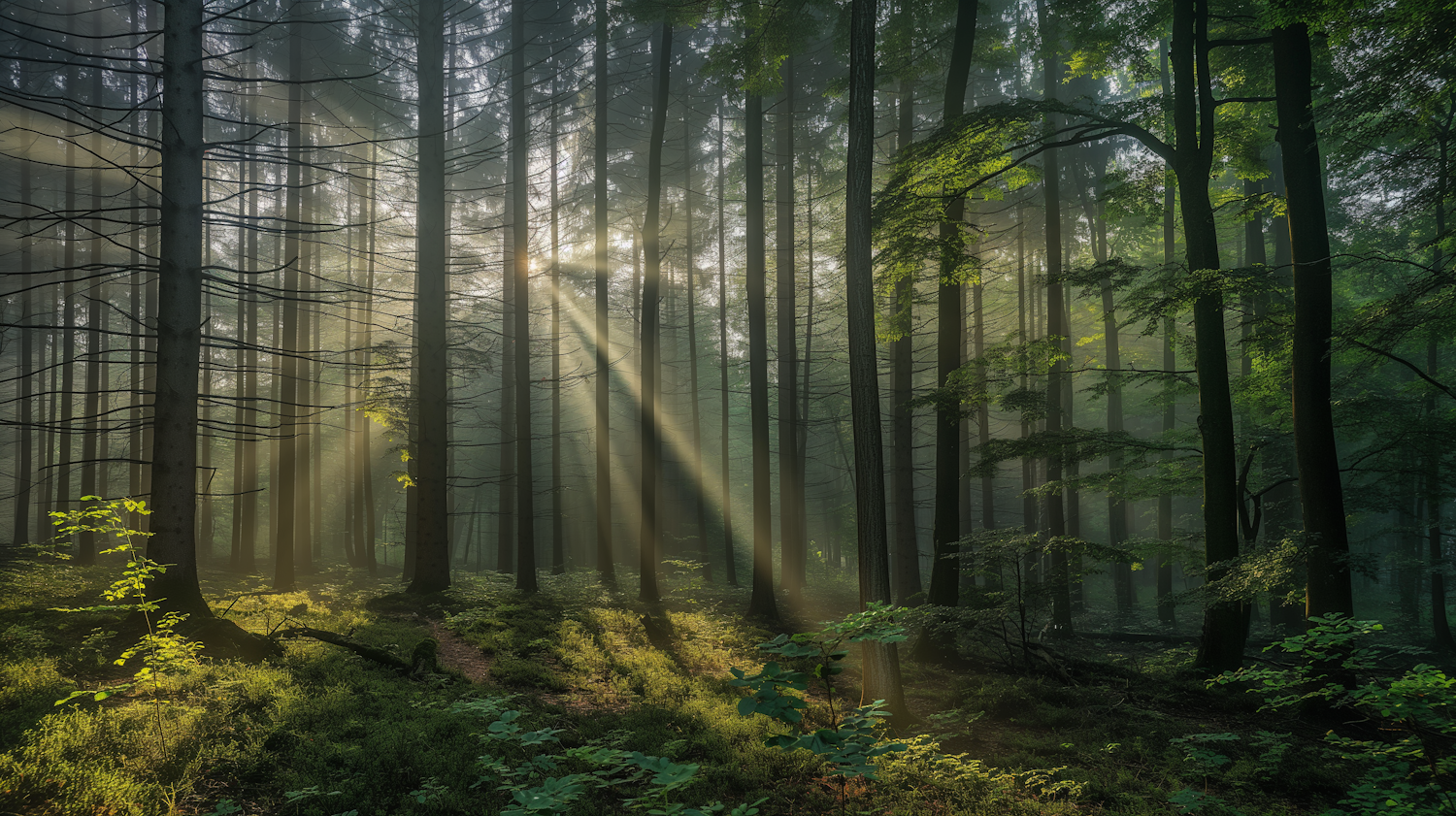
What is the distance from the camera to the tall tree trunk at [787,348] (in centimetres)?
1638

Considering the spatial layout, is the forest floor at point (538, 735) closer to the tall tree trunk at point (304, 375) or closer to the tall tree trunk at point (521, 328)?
the tall tree trunk at point (521, 328)

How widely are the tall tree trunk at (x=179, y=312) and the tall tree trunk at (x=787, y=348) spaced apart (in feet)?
38.6

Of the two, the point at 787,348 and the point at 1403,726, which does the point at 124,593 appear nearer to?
the point at 1403,726

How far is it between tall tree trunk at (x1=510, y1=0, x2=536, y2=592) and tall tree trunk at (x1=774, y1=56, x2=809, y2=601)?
6.74m

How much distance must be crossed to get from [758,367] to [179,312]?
937 centimetres

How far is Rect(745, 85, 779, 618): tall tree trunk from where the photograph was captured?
12977 mm

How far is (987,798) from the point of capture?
4.50 meters

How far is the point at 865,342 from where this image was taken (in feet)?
21.9

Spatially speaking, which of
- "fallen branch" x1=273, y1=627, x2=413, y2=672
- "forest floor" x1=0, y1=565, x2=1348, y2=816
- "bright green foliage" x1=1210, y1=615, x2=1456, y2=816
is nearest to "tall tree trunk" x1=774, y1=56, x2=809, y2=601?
"forest floor" x1=0, y1=565, x2=1348, y2=816

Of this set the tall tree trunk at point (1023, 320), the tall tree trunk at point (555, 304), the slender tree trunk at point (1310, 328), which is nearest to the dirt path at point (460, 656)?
the tall tree trunk at point (555, 304)

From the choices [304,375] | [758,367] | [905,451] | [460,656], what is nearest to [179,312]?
[460,656]

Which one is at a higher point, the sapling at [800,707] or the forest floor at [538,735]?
the sapling at [800,707]

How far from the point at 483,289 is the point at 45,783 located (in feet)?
77.9

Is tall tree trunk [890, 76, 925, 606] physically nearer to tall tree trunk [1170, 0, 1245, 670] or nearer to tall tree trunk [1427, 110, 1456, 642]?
tall tree trunk [1170, 0, 1245, 670]
